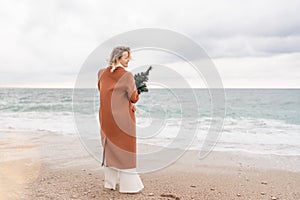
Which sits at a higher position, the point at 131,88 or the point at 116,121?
the point at 131,88

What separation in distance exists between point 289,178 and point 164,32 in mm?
3122

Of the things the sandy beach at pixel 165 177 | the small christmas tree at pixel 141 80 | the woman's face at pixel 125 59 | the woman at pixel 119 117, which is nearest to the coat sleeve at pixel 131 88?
the woman at pixel 119 117

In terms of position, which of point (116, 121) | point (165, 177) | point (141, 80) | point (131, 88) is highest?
point (141, 80)

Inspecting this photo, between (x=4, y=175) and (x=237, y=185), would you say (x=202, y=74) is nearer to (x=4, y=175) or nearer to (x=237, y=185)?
(x=237, y=185)

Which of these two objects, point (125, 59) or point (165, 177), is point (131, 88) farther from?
point (165, 177)

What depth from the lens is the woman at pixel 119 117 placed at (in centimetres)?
375

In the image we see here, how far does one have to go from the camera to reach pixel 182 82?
598 cm


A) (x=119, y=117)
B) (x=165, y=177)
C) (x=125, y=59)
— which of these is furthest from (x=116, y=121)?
(x=165, y=177)

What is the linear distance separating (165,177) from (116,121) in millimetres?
1516

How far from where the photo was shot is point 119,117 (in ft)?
12.6

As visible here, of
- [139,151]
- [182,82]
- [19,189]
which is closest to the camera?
[19,189]

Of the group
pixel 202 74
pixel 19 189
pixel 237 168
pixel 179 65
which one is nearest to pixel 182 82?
pixel 179 65

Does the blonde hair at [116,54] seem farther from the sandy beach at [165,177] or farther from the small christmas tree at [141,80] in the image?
the sandy beach at [165,177]

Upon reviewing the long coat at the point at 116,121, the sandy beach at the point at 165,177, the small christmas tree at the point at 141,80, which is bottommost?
the sandy beach at the point at 165,177
